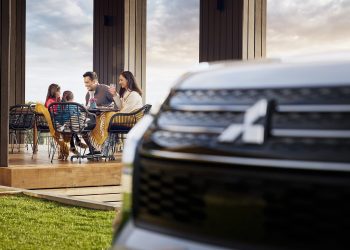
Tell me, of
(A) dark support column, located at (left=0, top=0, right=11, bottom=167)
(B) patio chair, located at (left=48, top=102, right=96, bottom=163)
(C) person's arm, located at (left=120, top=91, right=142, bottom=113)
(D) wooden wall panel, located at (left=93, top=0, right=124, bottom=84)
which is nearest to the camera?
(A) dark support column, located at (left=0, top=0, right=11, bottom=167)

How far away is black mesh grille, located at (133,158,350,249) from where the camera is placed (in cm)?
90

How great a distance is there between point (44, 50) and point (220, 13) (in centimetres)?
846

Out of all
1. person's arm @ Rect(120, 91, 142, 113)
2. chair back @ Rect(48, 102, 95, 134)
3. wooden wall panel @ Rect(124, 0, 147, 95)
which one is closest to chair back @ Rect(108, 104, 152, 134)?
person's arm @ Rect(120, 91, 142, 113)

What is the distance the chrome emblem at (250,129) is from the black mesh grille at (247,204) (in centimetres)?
5

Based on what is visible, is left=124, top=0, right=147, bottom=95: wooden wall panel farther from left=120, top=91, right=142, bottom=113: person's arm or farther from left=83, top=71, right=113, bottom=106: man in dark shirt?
left=120, top=91, right=142, bottom=113: person's arm

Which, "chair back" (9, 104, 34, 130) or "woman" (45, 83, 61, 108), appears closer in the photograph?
"woman" (45, 83, 61, 108)

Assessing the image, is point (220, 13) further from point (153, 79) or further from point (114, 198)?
point (114, 198)

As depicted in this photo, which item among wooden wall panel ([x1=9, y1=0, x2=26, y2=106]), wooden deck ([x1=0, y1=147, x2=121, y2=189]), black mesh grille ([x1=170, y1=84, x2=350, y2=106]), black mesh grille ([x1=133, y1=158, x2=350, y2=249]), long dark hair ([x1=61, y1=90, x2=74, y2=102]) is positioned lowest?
wooden deck ([x1=0, y1=147, x2=121, y2=189])

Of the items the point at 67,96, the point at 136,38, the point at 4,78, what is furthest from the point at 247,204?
the point at 136,38

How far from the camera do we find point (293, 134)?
0.94 metres

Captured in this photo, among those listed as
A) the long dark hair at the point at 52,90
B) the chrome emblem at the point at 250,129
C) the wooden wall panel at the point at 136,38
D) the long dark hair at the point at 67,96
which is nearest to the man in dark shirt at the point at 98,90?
the long dark hair at the point at 67,96

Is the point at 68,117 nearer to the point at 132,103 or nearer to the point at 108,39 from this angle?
the point at 132,103

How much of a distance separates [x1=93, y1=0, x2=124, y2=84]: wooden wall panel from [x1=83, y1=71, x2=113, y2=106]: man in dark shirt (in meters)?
2.98

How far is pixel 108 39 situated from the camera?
1337cm
